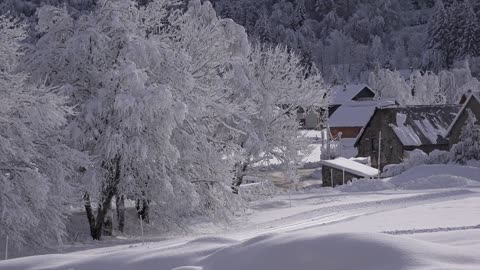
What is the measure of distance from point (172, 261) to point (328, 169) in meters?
40.4

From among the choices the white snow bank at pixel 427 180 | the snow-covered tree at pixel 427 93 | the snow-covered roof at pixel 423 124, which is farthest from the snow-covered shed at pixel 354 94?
the white snow bank at pixel 427 180

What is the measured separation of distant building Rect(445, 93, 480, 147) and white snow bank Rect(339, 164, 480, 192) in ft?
27.8

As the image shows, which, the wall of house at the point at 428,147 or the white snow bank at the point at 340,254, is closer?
the white snow bank at the point at 340,254

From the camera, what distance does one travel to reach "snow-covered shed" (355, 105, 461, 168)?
5409 centimetres

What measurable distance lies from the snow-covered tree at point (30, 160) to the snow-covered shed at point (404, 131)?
114 ft

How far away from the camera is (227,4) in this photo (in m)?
199

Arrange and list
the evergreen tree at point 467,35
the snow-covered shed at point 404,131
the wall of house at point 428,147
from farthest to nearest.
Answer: the evergreen tree at point 467,35
the snow-covered shed at point 404,131
the wall of house at point 428,147

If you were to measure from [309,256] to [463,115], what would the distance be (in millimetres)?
42256

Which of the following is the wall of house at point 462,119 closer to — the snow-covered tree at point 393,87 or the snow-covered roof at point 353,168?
the snow-covered roof at point 353,168

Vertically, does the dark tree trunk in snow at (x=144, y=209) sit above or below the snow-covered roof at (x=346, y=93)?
below

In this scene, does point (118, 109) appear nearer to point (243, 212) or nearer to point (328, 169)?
point (243, 212)

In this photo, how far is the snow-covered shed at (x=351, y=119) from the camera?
310 ft

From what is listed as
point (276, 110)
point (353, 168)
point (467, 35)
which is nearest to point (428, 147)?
point (353, 168)

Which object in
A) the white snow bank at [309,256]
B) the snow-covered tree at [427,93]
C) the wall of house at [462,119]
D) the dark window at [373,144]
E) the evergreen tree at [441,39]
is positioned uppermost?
the evergreen tree at [441,39]
